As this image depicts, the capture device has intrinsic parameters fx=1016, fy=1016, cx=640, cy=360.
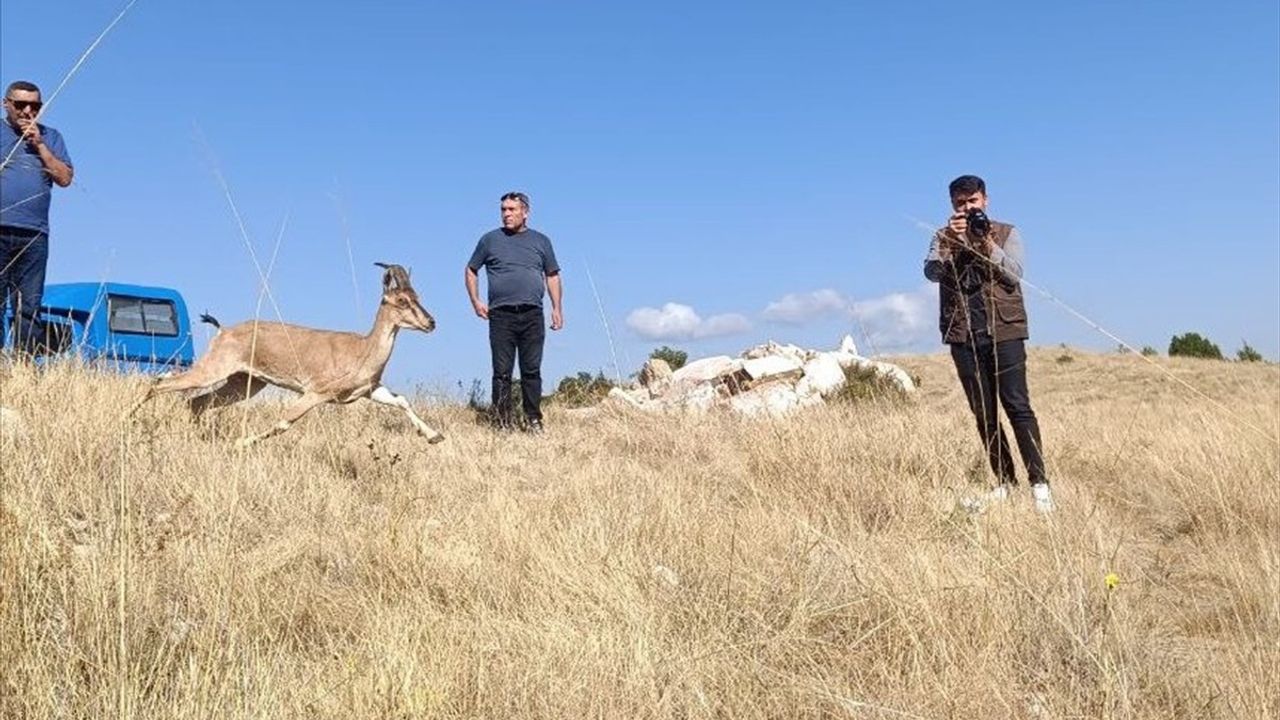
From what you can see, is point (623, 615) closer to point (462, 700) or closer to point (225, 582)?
point (462, 700)

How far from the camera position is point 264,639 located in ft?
10.2

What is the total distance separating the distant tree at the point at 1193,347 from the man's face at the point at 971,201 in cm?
2552

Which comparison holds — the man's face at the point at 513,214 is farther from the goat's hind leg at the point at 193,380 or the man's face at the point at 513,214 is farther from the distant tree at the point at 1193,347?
the distant tree at the point at 1193,347

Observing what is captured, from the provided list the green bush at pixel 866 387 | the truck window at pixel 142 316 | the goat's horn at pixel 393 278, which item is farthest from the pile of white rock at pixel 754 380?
the truck window at pixel 142 316

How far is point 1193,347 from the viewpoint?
1133 inches

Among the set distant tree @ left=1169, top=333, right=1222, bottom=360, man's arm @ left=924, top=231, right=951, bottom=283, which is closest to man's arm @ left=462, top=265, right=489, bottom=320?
man's arm @ left=924, top=231, right=951, bottom=283

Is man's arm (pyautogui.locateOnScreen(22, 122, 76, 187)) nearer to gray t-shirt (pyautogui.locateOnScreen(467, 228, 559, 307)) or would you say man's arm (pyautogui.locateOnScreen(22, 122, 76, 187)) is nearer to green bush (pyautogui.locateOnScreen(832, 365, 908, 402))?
gray t-shirt (pyautogui.locateOnScreen(467, 228, 559, 307))

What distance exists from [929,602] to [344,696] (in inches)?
72.8

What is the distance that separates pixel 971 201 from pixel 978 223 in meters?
0.33

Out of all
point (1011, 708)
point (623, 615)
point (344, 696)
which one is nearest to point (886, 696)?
point (1011, 708)

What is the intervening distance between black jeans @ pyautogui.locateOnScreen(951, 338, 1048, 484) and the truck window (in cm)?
1250

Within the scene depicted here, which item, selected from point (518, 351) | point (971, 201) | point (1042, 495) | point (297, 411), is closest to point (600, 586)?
point (1042, 495)

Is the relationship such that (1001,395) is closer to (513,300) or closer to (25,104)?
(513,300)

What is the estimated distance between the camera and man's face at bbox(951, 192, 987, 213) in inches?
232
